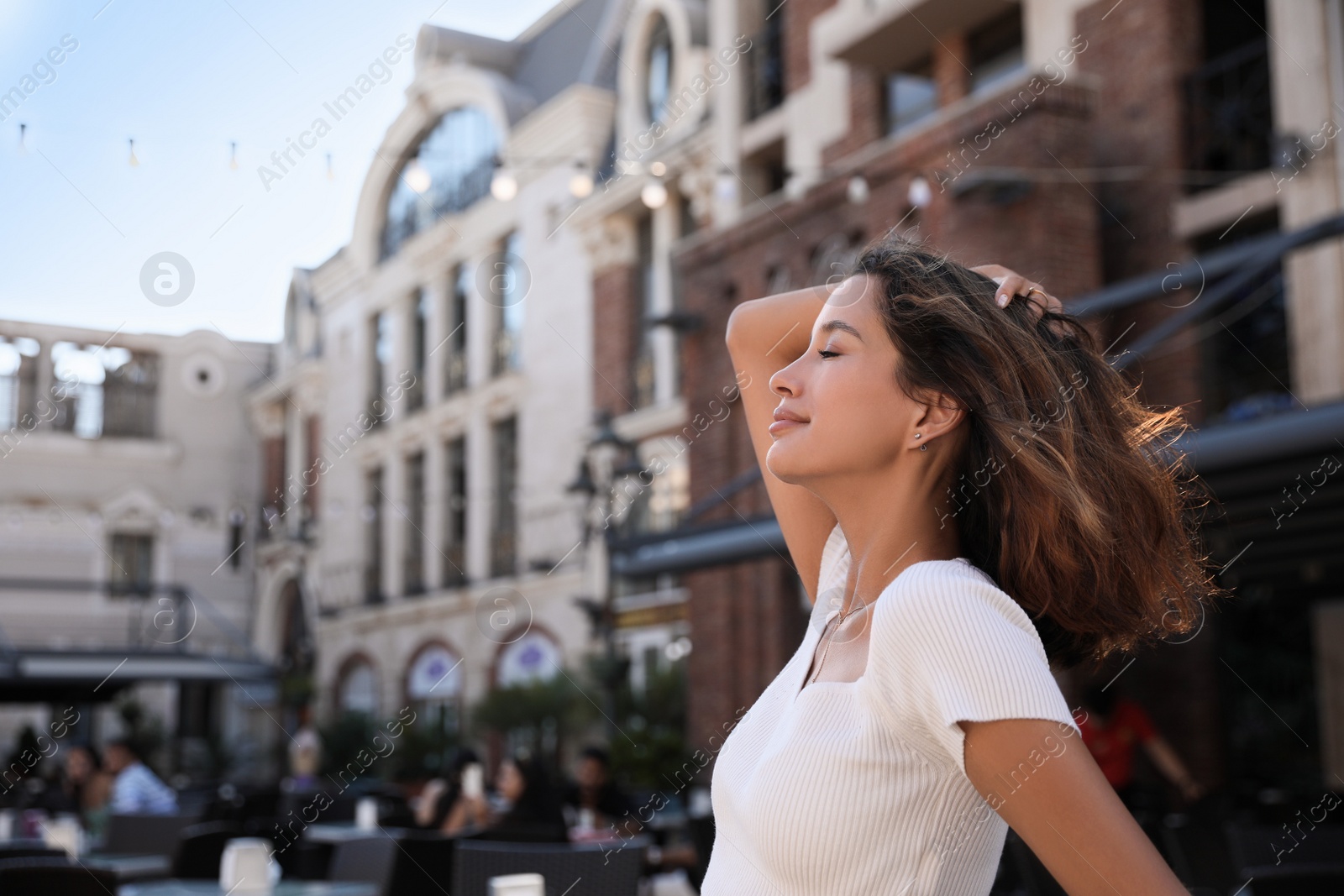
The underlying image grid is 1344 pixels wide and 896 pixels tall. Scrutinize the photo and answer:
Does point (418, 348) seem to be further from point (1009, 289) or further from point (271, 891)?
point (1009, 289)

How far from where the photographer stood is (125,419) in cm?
2877

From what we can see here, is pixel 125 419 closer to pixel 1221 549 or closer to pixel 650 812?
pixel 650 812

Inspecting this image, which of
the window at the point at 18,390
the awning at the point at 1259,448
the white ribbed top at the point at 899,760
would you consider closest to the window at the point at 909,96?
the awning at the point at 1259,448

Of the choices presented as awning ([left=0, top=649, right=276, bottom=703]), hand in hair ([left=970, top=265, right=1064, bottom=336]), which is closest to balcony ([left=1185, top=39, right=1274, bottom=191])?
hand in hair ([left=970, top=265, right=1064, bottom=336])

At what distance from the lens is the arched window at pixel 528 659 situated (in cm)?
1919

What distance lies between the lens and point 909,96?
40.5ft

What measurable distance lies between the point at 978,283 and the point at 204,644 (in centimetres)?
2887

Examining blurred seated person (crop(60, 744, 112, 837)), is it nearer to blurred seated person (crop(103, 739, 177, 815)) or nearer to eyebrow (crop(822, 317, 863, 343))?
blurred seated person (crop(103, 739, 177, 815))

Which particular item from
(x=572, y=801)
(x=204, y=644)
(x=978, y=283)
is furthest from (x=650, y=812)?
(x=204, y=644)

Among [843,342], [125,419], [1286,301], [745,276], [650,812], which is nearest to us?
[843,342]

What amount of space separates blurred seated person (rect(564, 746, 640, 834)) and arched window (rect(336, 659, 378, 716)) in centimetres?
1672

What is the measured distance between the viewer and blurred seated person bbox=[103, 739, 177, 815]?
9.39 m

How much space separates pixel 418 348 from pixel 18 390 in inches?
277

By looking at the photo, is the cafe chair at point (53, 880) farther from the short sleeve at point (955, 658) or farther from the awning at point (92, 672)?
the awning at point (92, 672)
